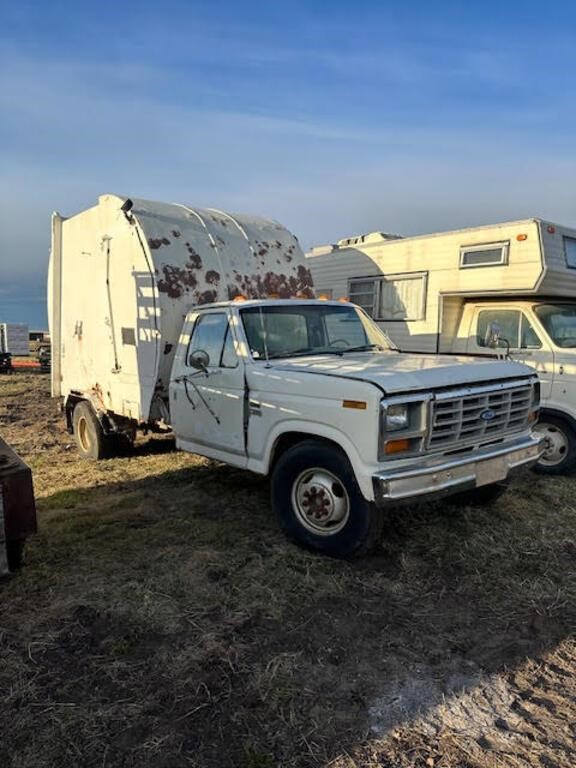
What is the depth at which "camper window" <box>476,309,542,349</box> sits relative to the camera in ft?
23.7

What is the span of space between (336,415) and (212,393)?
5.39 feet

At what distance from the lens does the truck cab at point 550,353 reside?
22.6 feet

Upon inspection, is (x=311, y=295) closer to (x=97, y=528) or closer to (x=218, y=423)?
(x=218, y=423)

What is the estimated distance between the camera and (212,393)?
17.9 ft

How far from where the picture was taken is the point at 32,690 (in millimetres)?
2992

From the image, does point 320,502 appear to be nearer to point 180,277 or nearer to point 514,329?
point 180,277

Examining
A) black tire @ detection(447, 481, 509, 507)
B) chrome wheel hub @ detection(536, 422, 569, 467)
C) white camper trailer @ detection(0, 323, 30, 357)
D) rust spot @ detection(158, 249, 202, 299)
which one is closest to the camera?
black tire @ detection(447, 481, 509, 507)

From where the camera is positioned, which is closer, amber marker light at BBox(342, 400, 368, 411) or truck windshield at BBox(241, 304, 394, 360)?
amber marker light at BBox(342, 400, 368, 411)

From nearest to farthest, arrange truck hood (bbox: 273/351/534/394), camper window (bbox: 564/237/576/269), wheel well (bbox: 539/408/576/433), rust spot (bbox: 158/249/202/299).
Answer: truck hood (bbox: 273/351/534/394) → rust spot (bbox: 158/249/202/299) → wheel well (bbox: 539/408/576/433) → camper window (bbox: 564/237/576/269)

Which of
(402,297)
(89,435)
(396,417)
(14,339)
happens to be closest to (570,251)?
(402,297)

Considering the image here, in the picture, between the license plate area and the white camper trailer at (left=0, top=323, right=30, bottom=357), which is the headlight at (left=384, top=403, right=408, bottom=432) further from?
the white camper trailer at (left=0, top=323, right=30, bottom=357)

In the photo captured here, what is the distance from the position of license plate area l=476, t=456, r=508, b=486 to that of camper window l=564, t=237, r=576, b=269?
12.7 ft

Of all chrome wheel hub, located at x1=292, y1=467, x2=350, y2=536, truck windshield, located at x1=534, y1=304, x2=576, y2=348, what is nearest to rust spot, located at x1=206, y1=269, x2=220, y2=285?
chrome wheel hub, located at x1=292, y1=467, x2=350, y2=536

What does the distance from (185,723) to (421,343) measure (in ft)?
21.0
